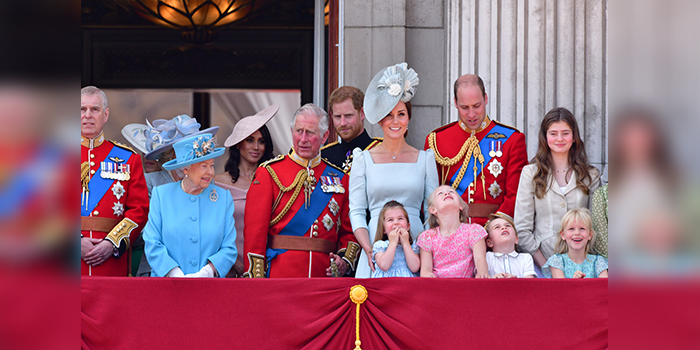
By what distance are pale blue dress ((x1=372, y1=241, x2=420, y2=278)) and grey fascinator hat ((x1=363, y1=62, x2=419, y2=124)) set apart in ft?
2.46

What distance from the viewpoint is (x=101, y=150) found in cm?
441

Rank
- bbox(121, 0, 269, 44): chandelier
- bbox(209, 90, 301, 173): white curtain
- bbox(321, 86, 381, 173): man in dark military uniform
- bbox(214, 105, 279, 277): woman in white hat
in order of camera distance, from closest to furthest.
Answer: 1. bbox(214, 105, 279, 277): woman in white hat
2. bbox(321, 86, 381, 173): man in dark military uniform
3. bbox(121, 0, 269, 44): chandelier
4. bbox(209, 90, 301, 173): white curtain

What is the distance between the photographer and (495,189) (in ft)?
14.4

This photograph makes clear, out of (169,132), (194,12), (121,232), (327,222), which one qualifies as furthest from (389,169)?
(194,12)

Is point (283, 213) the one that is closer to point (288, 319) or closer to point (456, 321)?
point (288, 319)

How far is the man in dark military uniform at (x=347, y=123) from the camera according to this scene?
4.96 metres

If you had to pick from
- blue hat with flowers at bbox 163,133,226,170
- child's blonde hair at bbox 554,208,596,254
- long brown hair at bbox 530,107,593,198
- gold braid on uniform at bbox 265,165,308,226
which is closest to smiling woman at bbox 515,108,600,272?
long brown hair at bbox 530,107,593,198

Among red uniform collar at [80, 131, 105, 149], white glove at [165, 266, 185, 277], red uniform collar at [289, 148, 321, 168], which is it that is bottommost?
white glove at [165, 266, 185, 277]

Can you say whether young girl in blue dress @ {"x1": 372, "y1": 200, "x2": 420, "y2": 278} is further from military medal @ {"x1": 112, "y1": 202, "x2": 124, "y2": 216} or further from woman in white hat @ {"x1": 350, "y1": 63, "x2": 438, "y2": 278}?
military medal @ {"x1": 112, "y1": 202, "x2": 124, "y2": 216}

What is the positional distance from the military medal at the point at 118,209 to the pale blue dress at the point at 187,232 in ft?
0.93

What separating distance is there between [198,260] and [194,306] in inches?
25.3

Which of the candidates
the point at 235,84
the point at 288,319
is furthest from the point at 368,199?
the point at 235,84

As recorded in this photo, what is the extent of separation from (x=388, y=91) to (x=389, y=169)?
0.44 m

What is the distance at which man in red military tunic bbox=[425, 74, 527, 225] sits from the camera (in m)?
4.38
